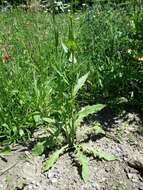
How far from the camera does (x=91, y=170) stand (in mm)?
3471

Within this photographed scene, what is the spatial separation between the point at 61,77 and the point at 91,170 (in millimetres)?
872

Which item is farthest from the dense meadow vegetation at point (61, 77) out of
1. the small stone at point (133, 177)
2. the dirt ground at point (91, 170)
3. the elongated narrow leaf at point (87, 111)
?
the small stone at point (133, 177)

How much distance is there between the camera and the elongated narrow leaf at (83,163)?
3385 millimetres

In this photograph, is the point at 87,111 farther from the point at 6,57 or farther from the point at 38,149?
the point at 6,57

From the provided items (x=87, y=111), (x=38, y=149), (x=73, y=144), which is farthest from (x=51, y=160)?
(x=87, y=111)

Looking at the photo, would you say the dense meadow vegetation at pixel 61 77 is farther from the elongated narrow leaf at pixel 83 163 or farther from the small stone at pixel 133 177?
the small stone at pixel 133 177

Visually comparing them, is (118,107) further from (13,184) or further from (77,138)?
(13,184)

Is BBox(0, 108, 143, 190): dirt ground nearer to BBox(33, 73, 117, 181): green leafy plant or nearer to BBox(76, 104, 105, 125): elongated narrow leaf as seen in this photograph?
BBox(33, 73, 117, 181): green leafy plant

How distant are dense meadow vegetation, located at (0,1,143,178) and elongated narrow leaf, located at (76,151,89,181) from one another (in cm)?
1

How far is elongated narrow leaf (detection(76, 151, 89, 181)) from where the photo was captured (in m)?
3.38

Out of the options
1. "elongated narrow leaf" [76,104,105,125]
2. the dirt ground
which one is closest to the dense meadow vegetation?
"elongated narrow leaf" [76,104,105,125]

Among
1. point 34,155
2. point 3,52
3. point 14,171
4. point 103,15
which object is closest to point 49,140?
point 34,155

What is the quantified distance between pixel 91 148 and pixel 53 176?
417 millimetres

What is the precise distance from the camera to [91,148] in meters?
3.61
